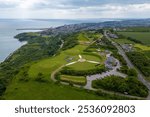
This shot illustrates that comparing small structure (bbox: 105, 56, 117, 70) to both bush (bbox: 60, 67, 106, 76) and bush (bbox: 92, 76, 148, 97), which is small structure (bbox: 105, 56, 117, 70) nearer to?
bush (bbox: 60, 67, 106, 76)

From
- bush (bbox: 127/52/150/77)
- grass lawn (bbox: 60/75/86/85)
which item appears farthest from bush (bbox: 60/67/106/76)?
bush (bbox: 127/52/150/77)

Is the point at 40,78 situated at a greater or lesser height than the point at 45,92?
greater

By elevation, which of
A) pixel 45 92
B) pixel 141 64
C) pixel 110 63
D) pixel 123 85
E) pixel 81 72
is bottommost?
pixel 45 92

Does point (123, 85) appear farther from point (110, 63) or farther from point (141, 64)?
point (141, 64)

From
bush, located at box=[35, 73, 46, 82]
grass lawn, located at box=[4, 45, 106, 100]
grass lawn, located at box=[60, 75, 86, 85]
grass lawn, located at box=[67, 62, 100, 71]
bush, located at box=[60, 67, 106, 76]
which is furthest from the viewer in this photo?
grass lawn, located at box=[67, 62, 100, 71]

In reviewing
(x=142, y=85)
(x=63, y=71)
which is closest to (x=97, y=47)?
(x=63, y=71)

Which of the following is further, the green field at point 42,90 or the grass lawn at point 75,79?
the grass lawn at point 75,79

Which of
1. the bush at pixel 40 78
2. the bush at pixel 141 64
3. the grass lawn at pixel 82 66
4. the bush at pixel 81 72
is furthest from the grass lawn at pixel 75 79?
the bush at pixel 141 64

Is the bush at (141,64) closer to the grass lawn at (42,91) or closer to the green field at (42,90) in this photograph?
the green field at (42,90)

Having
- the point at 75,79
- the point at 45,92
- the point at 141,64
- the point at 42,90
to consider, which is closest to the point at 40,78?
the point at 42,90

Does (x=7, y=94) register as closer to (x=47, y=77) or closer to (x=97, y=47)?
(x=47, y=77)

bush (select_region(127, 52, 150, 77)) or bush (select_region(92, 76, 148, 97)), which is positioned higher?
bush (select_region(127, 52, 150, 77))

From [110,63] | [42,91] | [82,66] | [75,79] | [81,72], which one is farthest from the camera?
[110,63]
